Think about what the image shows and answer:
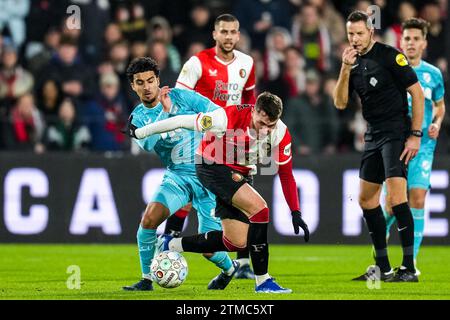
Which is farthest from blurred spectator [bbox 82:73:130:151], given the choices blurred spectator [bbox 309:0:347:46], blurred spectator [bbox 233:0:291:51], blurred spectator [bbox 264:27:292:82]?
blurred spectator [bbox 309:0:347:46]

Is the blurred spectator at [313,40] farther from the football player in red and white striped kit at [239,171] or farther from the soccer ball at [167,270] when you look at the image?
the soccer ball at [167,270]

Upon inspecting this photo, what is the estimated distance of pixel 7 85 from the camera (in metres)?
16.2

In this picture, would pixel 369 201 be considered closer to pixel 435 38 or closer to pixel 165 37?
pixel 435 38

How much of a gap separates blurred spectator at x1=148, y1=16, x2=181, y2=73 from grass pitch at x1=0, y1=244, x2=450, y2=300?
291cm

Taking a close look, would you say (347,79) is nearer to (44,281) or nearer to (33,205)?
(44,281)

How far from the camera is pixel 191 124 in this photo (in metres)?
9.29

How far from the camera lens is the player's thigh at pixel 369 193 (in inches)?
414

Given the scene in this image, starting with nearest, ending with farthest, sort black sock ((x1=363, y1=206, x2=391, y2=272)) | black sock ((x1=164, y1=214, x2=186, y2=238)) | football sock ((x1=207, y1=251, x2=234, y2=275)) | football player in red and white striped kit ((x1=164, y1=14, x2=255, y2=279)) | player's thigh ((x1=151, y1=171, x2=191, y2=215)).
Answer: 1. player's thigh ((x1=151, y1=171, x2=191, y2=215))
2. football sock ((x1=207, y1=251, x2=234, y2=275))
3. black sock ((x1=363, y1=206, x2=391, y2=272))
4. black sock ((x1=164, y1=214, x2=186, y2=238))
5. football player in red and white striped kit ((x1=164, y1=14, x2=255, y2=279))

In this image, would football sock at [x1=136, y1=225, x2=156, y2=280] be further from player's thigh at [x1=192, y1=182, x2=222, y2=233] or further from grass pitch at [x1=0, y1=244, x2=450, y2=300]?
player's thigh at [x1=192, y1=182, x2=222, y2=233]

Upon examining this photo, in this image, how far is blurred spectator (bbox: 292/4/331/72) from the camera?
16.8m

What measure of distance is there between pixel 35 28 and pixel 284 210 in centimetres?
483

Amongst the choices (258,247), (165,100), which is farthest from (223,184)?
(165,100)

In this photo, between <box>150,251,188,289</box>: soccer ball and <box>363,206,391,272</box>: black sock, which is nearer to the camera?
<box>150,251,188,289</box>: soccer ball

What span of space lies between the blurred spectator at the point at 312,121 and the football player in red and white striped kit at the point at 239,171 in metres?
5.89
